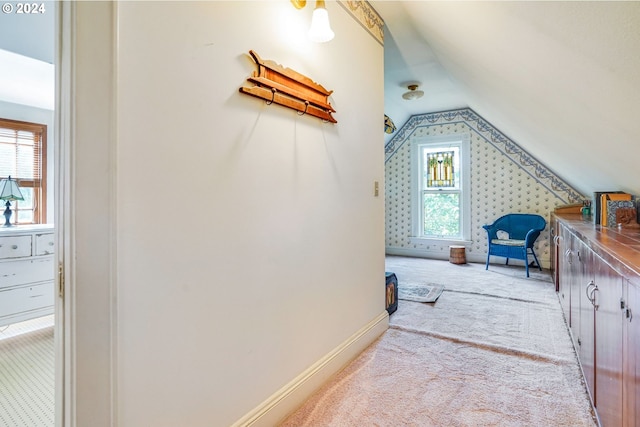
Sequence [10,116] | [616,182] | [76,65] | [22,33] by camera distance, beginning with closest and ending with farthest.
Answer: [76,65], [22,33], [616,182], [10,116]

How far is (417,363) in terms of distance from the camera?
6.75ft

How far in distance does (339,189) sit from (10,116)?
3758 millimetres

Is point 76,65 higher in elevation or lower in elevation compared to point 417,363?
higher

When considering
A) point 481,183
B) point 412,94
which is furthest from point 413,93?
point 481,183

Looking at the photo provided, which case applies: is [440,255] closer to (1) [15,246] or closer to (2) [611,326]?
(2) [611,326]

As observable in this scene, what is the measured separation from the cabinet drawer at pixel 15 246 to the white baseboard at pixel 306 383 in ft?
8.57

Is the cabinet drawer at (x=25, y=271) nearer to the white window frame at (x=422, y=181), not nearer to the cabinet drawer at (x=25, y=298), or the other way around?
the cabinet drawer at (x=25, y=298)

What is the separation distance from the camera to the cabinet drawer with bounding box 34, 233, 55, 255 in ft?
8.99

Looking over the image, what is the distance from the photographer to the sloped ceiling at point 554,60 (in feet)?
3.44

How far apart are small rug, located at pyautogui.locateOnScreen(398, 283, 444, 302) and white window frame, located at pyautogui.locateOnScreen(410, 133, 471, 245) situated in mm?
1910

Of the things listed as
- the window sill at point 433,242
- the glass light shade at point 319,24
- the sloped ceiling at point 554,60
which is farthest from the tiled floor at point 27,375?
the window sill at point 433,242

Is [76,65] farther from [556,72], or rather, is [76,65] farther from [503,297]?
[503,297]

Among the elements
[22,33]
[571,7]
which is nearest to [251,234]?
[571,7]

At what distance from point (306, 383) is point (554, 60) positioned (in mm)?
1980
